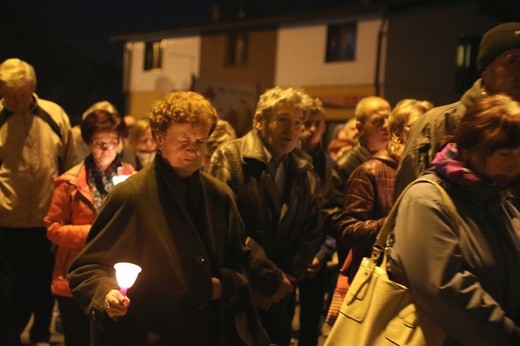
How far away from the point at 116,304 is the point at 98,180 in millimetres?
2292

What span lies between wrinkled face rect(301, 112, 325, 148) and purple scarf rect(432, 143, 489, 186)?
3.62 meters

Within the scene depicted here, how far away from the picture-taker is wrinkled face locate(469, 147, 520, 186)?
3.10m

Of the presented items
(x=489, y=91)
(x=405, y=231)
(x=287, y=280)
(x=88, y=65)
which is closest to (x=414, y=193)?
(x=405, y=231)

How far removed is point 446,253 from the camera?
2.97 metres

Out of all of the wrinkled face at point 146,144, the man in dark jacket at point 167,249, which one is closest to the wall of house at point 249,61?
the wrinkled face at point 146,144

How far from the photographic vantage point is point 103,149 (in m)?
5.40

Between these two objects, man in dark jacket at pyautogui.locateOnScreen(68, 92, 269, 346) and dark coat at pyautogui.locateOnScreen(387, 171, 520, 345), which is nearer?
dark coat at pyautogui.locateOnScreen(387, 171, 520, 345)

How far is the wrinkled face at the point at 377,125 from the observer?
6008mm

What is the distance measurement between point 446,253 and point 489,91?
1337mm

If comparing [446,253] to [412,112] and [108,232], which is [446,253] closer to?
[108,232]

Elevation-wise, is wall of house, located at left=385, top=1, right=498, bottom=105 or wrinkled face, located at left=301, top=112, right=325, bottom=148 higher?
wall of house, located at left=385, top=1, right=498, bottom=105

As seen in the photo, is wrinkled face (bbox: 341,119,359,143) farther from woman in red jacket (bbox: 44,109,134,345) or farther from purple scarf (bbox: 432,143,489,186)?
purple scarf (bbox: 432,143,489,186)

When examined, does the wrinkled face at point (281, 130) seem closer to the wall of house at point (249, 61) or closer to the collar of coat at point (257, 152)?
the collar of coat at point (257, 152)

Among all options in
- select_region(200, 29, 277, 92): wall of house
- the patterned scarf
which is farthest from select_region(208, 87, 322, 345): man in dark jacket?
select_region(200, 29, 277, 92): wall of house
